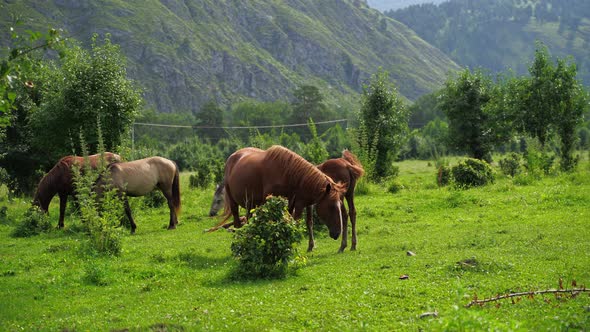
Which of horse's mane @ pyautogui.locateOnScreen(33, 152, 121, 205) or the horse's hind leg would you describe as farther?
horse's mane @ pyautogui.locateOnScreen(33, 152, 121, 205)

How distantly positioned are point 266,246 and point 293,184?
2352 millimetres

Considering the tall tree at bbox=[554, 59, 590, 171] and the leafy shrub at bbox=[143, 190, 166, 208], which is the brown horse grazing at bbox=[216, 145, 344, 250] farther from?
the tall tree at bbox=[554, 59, 590, 171]

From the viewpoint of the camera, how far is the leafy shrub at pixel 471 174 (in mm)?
23688

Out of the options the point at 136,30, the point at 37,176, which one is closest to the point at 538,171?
the point at 37,176

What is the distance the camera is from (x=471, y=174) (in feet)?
77.8

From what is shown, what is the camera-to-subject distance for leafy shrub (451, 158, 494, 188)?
23688 mm

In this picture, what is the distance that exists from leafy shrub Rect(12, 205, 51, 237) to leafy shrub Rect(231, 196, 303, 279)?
9.59 metres

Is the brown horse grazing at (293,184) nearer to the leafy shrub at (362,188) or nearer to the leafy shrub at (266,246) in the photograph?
the leafy shrub at (266,246)

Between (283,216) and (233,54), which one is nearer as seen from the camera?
(283,216)

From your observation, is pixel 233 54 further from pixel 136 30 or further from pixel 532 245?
pixel 532 245

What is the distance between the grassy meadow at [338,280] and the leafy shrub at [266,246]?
0.33 meters

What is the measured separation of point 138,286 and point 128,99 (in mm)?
14735

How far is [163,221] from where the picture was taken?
19906 millimetres

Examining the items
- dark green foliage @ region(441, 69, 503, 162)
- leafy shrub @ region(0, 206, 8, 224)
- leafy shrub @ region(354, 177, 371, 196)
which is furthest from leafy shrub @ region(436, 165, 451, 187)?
leafy shrub @ region(0, 206, 8, 224)
